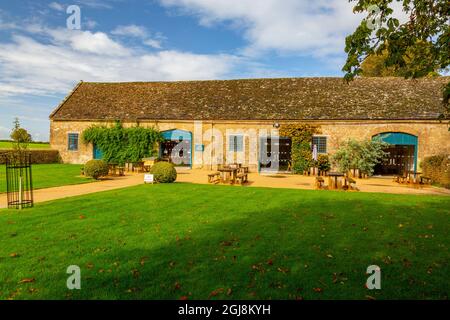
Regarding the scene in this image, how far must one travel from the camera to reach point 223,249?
629 centimetres

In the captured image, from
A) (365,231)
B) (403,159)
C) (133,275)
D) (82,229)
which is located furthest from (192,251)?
(403,159)

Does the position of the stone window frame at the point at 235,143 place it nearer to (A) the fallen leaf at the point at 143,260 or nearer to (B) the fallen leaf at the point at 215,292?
(A) the fallen leaf at the point at 143,260

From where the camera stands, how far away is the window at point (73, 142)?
94.1ft

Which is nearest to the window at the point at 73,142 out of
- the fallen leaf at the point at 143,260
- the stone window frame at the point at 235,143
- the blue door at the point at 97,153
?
the blue door at the point at 97,153

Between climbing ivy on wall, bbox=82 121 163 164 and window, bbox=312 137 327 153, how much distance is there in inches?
483

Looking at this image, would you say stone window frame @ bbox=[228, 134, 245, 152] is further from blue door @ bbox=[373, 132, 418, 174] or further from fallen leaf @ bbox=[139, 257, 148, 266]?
fallen leaf @ bbox=[139, 257, 148, 266]

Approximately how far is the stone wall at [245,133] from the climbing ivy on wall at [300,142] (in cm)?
60

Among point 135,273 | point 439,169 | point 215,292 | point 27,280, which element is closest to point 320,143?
point 439,169

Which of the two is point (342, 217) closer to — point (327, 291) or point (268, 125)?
point (327, 291)

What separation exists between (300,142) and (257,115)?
154 inches

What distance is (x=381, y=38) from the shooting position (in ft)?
21.8

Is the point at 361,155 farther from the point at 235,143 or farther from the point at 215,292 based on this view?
the point at 215,292

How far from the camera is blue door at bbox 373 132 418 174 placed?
73.7 ft
